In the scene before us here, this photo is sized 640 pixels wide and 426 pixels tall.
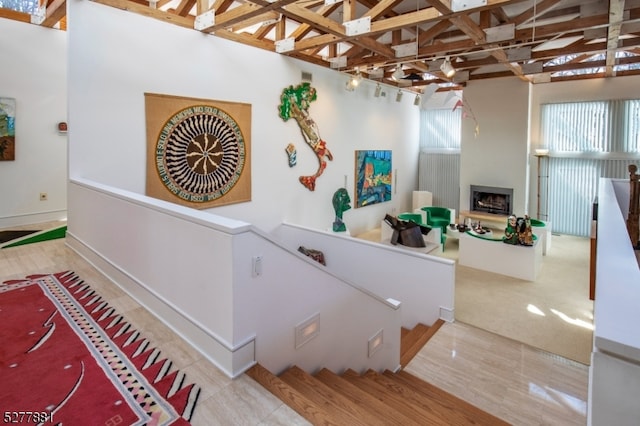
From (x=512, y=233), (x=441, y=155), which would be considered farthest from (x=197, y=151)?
(x=441, y=155)

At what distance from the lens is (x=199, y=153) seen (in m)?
4.93

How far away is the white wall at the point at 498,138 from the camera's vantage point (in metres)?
8.09

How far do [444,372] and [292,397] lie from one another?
2110 millimetres

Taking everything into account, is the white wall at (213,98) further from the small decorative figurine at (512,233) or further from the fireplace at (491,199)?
the small decorative figurine at (512,233)

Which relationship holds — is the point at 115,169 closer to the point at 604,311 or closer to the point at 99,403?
the point at 99,403

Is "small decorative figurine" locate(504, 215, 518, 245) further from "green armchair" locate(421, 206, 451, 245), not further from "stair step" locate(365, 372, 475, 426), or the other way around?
"stair step" locate(365, 372, 475, 426)

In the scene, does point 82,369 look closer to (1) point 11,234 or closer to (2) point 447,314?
(2) point 447,314

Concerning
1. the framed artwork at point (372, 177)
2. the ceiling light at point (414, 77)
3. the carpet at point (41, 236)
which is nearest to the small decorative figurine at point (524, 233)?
the framed artwork at point (372, 177)

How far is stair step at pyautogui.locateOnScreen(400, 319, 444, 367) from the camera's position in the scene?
3774 mm

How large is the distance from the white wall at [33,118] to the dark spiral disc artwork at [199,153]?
7.14ft

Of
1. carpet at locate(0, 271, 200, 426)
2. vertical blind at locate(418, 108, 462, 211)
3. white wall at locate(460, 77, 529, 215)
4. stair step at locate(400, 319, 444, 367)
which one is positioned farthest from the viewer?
vertical blind at locate(418, 108, 462, 211)

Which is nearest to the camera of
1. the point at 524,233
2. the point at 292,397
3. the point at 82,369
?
the point at 292,397

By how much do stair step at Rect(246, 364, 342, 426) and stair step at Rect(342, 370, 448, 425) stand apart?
84 centimetres

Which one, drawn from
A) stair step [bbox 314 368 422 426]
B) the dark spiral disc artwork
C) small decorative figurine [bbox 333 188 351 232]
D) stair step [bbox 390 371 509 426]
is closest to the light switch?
stair step [bbox 314 368 422 426]
